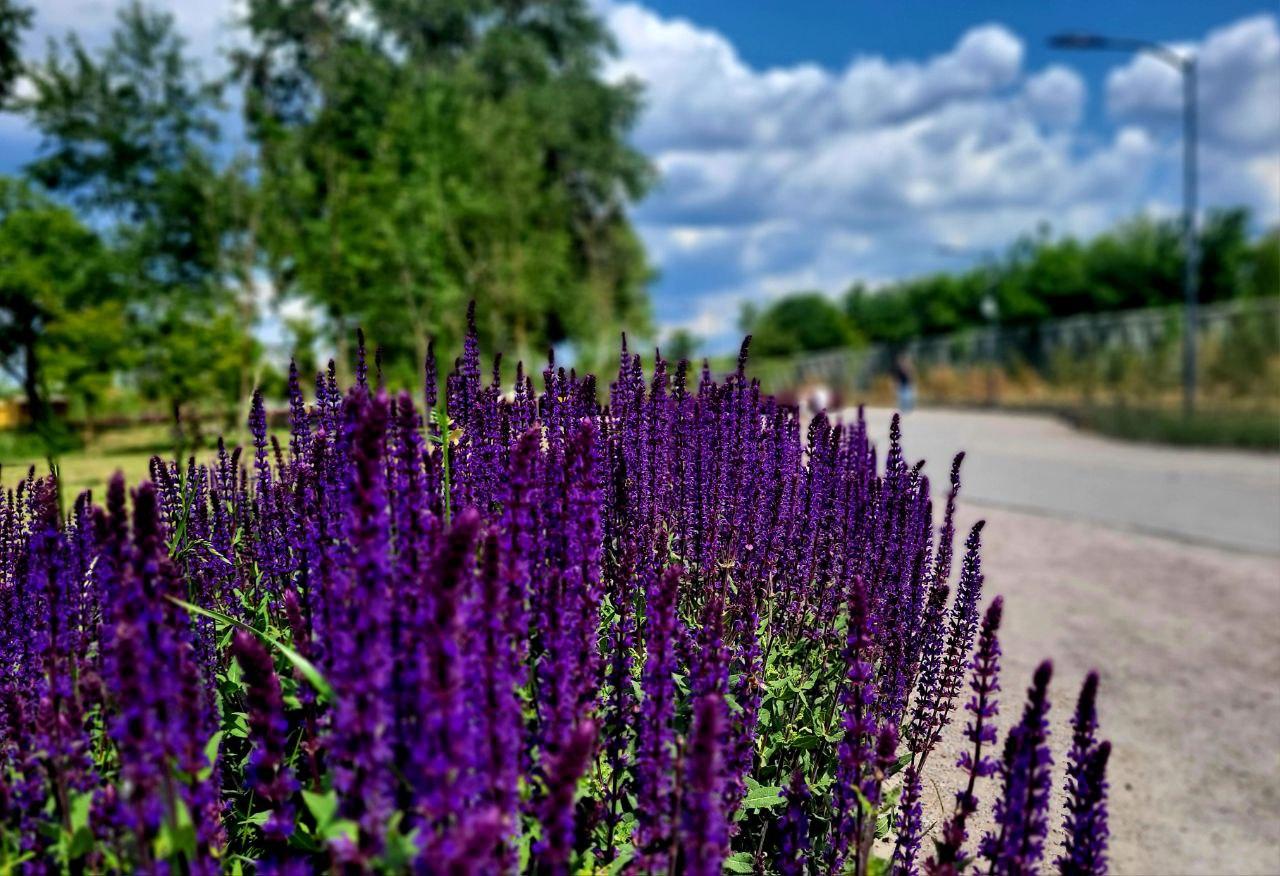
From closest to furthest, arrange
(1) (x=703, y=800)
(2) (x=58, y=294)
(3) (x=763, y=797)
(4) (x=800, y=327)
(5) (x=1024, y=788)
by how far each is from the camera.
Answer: (1) (x=703, y=800) → (5) (x=1024, y=788) → (3) (x=763, y=797) → (2) (x=58, y=294) → (4) (x=800, y=327)

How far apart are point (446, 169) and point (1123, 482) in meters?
16.8

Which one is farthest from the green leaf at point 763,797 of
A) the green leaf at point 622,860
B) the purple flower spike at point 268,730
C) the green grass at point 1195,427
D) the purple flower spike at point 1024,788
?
the green grass at point 1195,427

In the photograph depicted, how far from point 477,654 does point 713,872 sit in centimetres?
67

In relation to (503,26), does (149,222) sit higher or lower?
lower

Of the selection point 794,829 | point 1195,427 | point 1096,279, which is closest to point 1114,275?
point 1096,279

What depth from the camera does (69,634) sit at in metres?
2.51

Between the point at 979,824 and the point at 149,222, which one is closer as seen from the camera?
the point at 979,824

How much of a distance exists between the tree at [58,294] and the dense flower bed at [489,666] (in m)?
0.97

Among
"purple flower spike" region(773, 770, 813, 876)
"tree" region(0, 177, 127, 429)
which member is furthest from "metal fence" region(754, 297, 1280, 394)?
"purple flower spike" region(773, 770, 813, 876)

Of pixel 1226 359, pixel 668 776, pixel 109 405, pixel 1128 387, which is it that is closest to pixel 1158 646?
pixel 668 776

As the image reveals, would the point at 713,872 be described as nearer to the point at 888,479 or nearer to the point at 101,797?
the point at 101,797

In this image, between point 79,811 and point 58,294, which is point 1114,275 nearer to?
point 58,294

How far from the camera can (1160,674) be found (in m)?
8.60

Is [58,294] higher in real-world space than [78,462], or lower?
higher
